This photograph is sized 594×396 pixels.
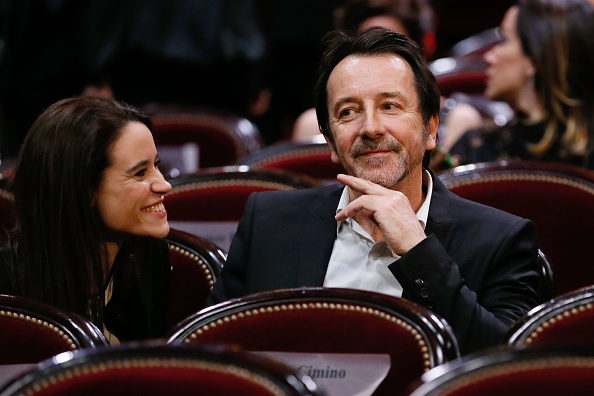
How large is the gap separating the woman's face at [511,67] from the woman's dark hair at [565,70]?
129 mm

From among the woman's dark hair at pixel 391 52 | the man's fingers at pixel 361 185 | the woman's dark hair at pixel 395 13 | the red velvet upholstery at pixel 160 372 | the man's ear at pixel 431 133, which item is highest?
the woman's dark hair at pixel 395 13

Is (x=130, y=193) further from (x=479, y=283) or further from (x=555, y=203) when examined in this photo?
(x=555, y=203)

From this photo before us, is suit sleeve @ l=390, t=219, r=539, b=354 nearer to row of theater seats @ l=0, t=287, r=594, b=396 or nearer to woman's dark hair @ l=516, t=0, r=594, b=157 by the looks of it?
row of theater seats @ l=0, t=287, r=594, b=396

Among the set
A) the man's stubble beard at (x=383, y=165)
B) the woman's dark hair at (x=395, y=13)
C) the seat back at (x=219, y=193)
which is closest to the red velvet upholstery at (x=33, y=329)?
the man's stubble beard at (x=383, y=165)

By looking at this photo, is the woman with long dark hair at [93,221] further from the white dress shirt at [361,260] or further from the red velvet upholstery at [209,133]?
the red velvet upholstery at [209,133]

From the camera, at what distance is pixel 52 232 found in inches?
83.2

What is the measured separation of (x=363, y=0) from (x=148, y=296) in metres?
2.00

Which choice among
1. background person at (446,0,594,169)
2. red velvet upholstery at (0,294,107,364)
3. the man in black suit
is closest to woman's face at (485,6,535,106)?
background person at (446,0,594,169)

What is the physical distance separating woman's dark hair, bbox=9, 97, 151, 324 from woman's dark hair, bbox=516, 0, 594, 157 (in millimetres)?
1545

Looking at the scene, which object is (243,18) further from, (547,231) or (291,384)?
(291,384)

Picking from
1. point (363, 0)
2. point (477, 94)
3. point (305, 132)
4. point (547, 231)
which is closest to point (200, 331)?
point (547, 231)

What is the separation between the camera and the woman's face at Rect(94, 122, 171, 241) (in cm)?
218

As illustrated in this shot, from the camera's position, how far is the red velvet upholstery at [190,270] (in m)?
2.16

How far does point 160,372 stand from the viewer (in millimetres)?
1311
